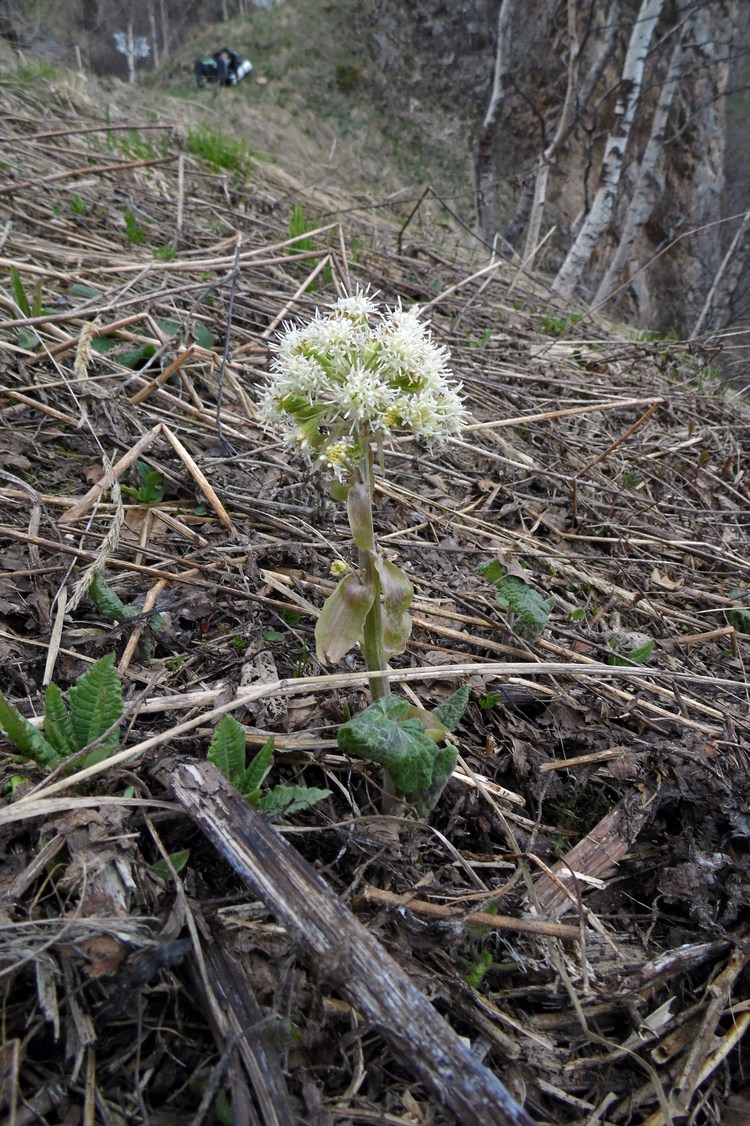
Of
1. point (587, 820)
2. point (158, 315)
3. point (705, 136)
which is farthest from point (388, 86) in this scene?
point (587, 820)

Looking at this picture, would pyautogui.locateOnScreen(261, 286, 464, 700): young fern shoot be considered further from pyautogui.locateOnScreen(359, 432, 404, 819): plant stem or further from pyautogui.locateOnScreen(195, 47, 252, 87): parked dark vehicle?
pyautogui.locateOnScreen(195, 47, 252, 87): parked dark vehicle

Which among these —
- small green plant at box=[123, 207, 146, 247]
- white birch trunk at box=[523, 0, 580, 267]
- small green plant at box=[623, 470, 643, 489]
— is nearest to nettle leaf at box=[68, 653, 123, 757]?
small green plant at box=[623, 470, 643, 489]

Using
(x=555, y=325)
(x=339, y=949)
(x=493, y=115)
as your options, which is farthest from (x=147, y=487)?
(x=493, y=115)

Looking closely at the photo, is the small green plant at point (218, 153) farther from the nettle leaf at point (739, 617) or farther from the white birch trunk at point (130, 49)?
the white birch trunk at point (130, 49)

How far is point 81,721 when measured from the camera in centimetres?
136

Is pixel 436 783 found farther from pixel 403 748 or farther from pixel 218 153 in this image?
pixel 218 153

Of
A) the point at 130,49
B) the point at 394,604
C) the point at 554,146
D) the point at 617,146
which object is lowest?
the point at 394,604

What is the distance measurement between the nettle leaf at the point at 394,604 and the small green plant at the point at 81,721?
0.61 m

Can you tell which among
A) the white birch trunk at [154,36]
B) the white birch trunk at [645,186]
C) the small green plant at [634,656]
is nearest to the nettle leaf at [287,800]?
the small green plant at [634,656]

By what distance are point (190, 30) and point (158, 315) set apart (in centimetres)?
2990

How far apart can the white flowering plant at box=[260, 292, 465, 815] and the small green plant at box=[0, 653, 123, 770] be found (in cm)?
45

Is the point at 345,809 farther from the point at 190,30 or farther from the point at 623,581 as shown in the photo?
the point at 190,30

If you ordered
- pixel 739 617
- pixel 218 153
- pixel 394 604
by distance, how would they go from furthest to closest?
pixel 218 153
pixel 739 617
pixel 394 604

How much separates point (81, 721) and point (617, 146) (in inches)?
374
